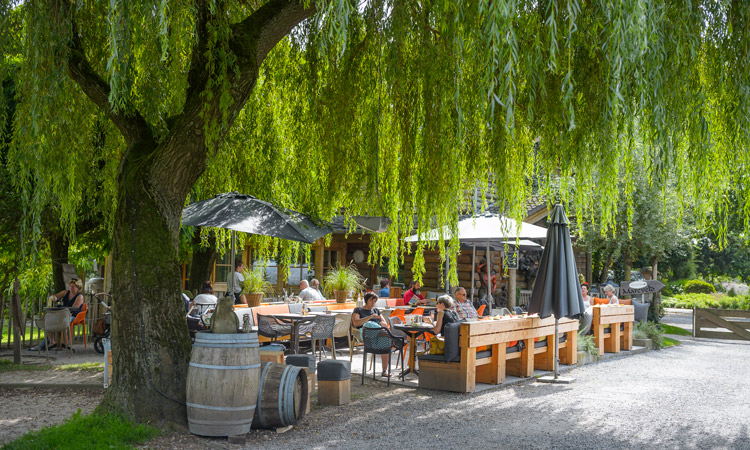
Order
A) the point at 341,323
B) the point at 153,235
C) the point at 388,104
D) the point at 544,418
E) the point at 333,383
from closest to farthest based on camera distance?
the point at 153,235
the point at 544,418
the point at 333,383
the point at 388,104
the point at 341,323

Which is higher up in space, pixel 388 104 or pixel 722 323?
pixel 388 104

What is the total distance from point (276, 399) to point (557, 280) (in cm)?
486

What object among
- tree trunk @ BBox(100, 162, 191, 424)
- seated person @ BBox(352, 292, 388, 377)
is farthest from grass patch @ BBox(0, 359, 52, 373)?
tree trunk @ BBox(100, 162, 191, 424)

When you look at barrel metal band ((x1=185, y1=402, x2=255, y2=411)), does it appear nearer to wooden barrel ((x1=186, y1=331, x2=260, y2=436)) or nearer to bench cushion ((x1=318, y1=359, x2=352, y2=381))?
wooden barrel ((x1=186, y1=331, x2=260, y2=436))

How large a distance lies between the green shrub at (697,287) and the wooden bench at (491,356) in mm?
28182

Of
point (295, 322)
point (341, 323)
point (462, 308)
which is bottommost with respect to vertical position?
point (341, 323)

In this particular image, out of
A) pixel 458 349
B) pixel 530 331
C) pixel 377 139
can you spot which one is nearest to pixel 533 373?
pixel 530 331

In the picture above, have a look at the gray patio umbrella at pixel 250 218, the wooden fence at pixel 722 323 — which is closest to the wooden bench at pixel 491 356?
the gray patio umbrella at pixel 250 218

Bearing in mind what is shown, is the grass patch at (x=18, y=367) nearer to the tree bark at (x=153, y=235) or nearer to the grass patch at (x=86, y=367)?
the grass patch at (x=86, y=367)

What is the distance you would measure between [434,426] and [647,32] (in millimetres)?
3998

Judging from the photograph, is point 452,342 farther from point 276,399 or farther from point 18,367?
point 18,367

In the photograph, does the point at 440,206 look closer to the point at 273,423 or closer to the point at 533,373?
the point at 273,423

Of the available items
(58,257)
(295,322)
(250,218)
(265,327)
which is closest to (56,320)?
(58,257)

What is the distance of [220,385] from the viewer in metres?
5.68
